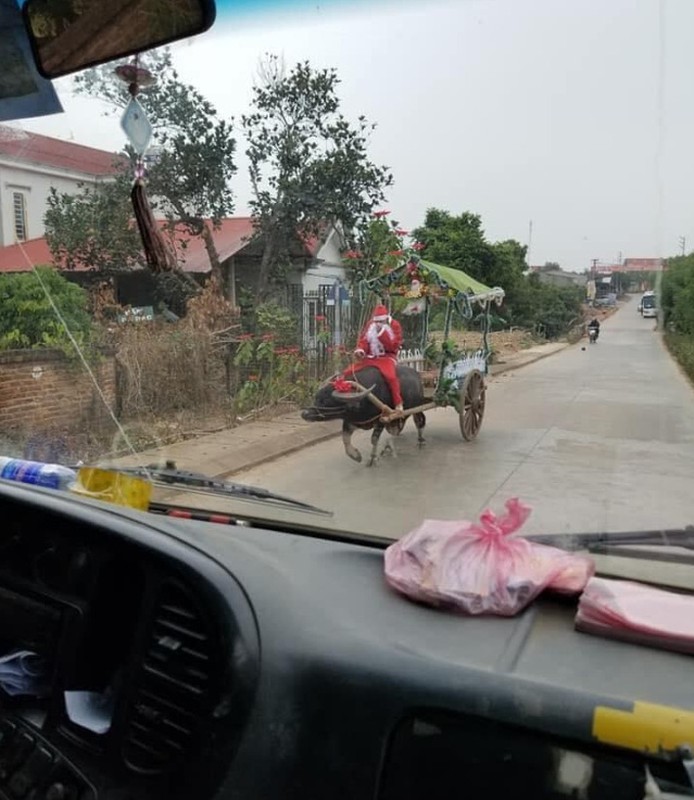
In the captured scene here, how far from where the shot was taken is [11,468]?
244 cm

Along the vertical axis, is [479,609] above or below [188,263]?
below

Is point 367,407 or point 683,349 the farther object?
point 367,407

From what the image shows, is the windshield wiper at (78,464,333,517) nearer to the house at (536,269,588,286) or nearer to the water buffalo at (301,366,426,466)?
the water buffalo at (301,366,426,466)

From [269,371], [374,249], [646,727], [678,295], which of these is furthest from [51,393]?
[646,727]

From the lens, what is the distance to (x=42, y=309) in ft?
10.1

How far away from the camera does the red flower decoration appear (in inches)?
126

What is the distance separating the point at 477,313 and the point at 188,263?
3.39 feet

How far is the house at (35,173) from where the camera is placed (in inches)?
103

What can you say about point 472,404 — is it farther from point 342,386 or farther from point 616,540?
point 616,540

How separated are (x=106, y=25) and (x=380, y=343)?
1464 millimetres

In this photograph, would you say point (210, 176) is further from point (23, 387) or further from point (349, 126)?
point (23, 387)

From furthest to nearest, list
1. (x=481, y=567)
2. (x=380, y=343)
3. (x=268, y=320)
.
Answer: (x=268, y=320)
(x=380, y=343)
(x=481, y=567)

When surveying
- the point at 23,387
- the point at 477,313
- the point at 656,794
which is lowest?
the point at 656,794

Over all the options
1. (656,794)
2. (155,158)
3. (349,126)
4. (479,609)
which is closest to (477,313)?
(349,126)
